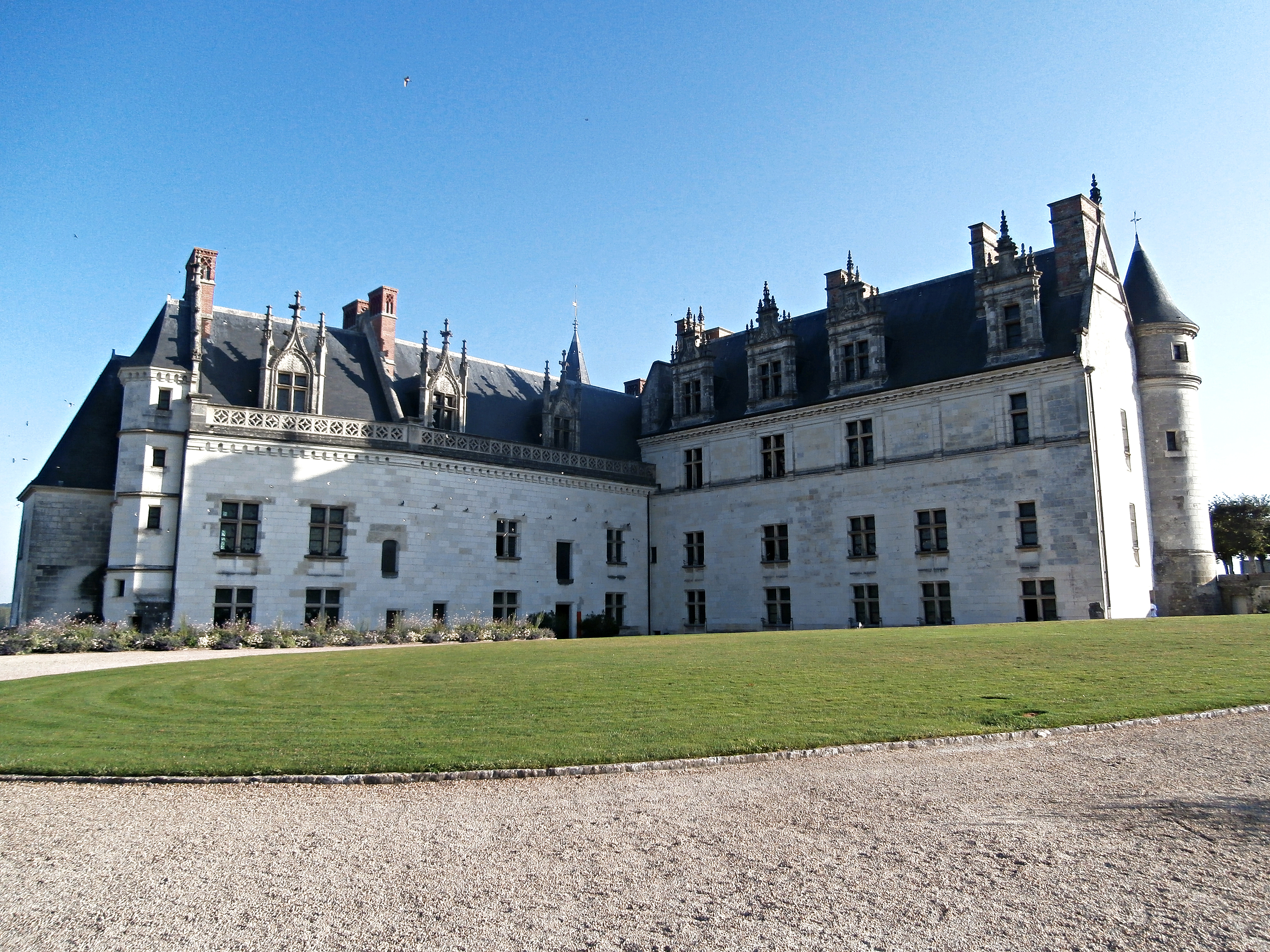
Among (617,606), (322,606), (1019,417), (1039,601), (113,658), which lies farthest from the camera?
(617,606)

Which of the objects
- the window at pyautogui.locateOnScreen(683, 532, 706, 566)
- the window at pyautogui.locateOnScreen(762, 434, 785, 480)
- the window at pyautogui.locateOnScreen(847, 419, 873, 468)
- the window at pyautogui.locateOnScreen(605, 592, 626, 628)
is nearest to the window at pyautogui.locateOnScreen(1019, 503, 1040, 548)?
the window at pyautogui.locateOnScreen(847, 419, 873, 468)

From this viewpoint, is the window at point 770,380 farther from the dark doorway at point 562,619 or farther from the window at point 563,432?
Result: the dark doorway at point 562,619

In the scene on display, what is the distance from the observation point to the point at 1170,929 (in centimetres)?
410

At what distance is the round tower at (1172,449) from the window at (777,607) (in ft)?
36.8

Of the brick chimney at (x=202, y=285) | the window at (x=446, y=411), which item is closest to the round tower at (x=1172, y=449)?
the window at (x=446, y=411)

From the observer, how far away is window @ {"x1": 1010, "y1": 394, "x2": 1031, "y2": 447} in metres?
25.4

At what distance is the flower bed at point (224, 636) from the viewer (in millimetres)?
21062

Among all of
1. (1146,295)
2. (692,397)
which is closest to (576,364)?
(692,397)

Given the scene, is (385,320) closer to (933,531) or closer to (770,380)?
(770,380)

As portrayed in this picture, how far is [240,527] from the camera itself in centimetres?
2447

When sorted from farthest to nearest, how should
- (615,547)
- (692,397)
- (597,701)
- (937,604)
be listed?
(692,397) → (615,547) → (937,604) → (597,701)

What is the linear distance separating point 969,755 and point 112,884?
21.4ft

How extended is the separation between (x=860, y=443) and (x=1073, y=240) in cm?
866

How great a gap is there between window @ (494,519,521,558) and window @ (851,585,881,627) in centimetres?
1119
